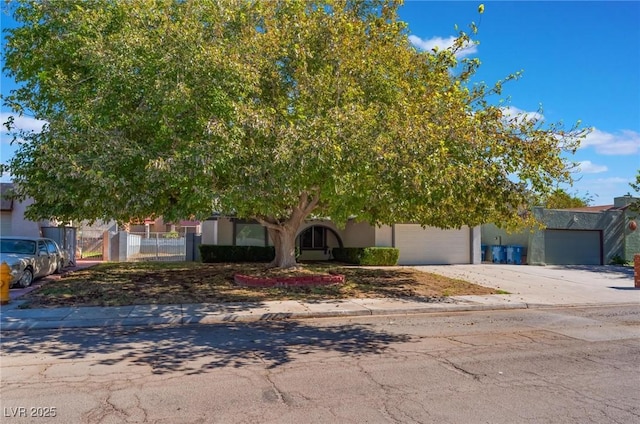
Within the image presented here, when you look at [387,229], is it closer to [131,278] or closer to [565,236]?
[565,236]

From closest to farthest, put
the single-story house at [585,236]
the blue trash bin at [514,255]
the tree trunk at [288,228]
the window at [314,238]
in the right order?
the tree trunk at [288,228] → the blue trash bin at [514,255] → the single-story house at [585,236] → the window at [314,238]

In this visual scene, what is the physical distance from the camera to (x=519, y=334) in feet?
29.8

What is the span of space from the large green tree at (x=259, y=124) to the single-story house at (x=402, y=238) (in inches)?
470

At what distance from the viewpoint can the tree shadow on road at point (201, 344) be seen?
696 centimetres

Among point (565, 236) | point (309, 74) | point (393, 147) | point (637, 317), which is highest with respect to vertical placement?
point (309, 74)

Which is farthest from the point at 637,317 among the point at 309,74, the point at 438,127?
the point at 309,74

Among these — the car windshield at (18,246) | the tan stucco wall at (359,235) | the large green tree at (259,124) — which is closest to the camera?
the large green tree at (259,124)

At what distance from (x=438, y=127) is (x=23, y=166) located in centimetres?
963

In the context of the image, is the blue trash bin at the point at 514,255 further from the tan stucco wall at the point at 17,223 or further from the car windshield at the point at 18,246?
the tan stucco wall at the point at 17,223

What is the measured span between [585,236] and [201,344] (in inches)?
1035

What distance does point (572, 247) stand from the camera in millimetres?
27453

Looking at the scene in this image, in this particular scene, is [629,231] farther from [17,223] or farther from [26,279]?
[17,223]

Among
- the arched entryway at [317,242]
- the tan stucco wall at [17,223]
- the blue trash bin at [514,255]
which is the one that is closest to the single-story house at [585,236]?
the blue trash bin at [514,255]

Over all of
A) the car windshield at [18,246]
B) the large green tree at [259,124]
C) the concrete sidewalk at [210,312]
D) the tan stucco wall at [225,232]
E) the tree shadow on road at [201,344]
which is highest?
the large green tree at [259,124]
